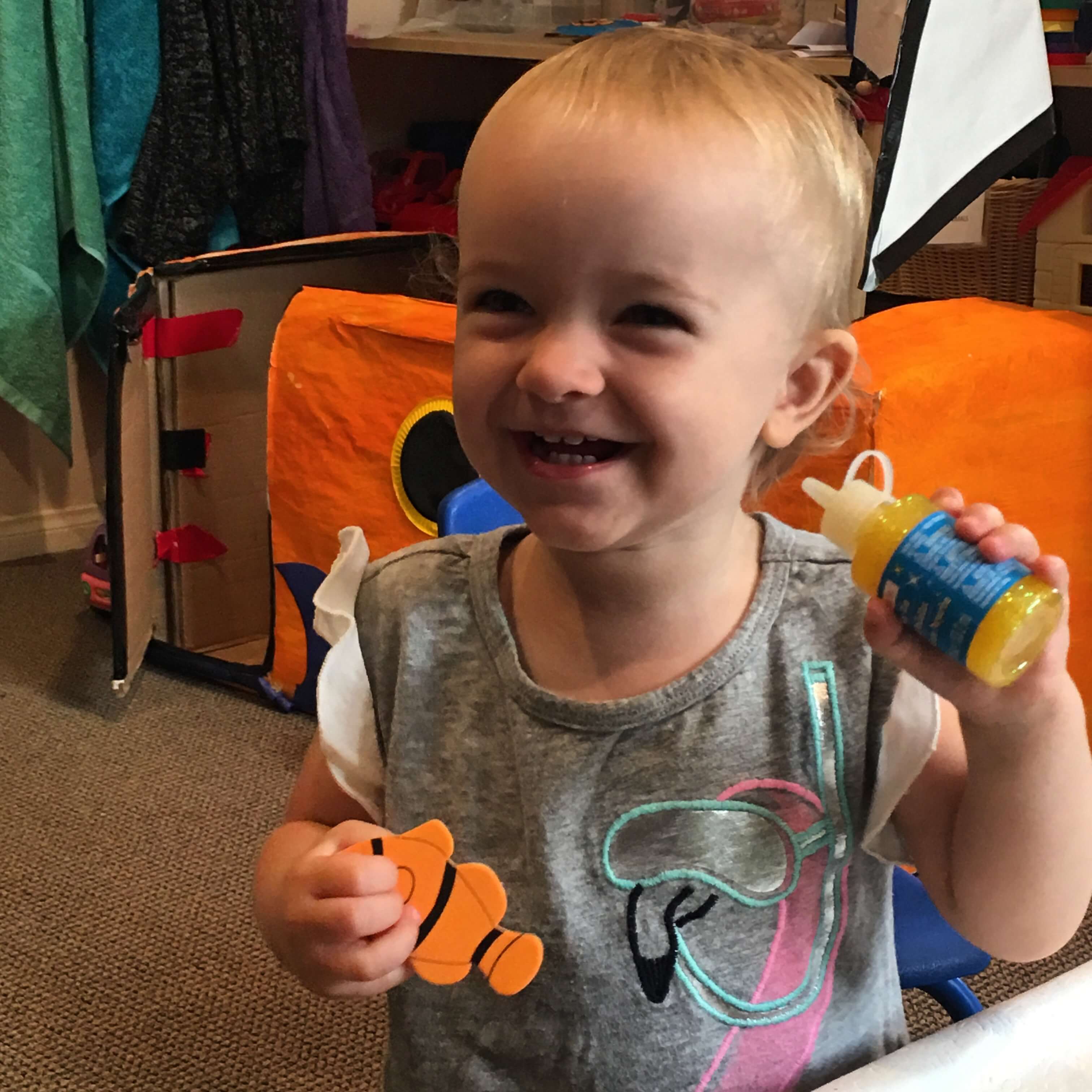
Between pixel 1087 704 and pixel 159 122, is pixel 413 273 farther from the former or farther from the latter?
pixel 1087 704

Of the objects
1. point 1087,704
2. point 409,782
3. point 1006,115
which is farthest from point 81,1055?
point 1006,115

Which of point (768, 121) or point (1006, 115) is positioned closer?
point (768, 121)

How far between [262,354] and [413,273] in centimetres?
30

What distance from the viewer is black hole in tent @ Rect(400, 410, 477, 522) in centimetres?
167

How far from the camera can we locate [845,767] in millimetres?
640

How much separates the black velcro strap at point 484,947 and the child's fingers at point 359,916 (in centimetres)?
4

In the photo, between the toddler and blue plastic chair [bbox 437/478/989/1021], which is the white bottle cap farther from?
blue plastic chair [bbox 437/478/989/1021]

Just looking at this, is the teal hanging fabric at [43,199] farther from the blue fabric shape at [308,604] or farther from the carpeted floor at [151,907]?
the blue fabric shape at [308,604]

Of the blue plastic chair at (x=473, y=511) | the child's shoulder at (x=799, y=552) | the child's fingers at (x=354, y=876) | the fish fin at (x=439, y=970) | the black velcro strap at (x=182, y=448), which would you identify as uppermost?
the child's shoulder at (x=799, y=552)

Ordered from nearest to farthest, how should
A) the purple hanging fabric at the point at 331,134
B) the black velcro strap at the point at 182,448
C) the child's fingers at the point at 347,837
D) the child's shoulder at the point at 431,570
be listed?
1. the child's fingers at the point at 347,837
2. the child's shoulder at the point at 431,570
3. the black velcro strap at the point at 182,448
4. the purple hanging fabric at the point at 331,134

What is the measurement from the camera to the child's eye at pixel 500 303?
57 cm

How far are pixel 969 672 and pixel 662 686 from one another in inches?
7.4

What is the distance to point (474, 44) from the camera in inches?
84.4

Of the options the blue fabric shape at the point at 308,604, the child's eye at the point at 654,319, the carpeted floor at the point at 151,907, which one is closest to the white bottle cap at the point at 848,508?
the child's eye at the point at 654,319
